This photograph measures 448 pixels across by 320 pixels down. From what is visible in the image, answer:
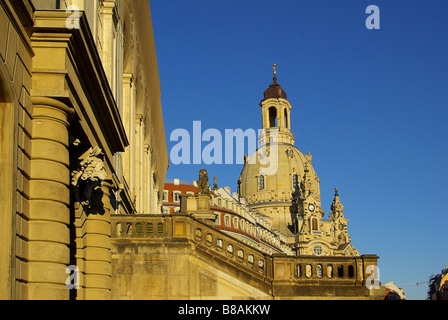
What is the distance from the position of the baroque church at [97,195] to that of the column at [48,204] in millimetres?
20

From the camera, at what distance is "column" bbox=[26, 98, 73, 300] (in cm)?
1188

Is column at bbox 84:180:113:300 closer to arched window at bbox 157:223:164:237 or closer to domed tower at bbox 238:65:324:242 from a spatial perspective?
arched window at bbox 157:223:164:237

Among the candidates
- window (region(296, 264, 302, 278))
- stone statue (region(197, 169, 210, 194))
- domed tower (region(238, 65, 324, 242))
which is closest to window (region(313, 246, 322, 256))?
domed tower (region(238, 65, 324, 242))

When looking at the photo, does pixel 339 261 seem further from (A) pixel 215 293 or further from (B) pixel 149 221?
(B) pixel 149 221

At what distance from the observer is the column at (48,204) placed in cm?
1188

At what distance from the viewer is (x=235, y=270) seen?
75.3ft

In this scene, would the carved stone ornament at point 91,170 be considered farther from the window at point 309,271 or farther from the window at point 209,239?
the window at point 309,271

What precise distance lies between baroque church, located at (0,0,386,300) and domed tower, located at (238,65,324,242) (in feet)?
394

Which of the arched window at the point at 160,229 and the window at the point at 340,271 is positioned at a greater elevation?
the arched window at the point at 160,229

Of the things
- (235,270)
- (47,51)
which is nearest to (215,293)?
(235,270)

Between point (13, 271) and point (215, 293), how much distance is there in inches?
485

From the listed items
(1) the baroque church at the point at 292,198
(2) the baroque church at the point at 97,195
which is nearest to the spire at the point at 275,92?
(1) the baroque church at the point at 292,198
